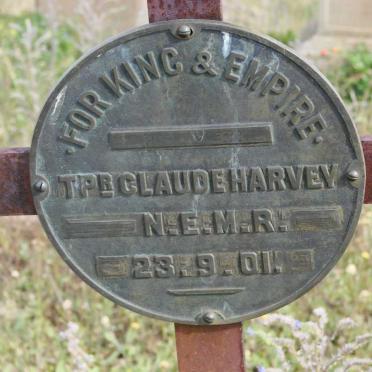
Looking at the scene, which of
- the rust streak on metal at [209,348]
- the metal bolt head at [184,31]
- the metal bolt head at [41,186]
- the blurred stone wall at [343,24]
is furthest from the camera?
the blurred stone wall at [343,24]

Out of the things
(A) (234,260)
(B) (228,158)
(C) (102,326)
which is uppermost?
(B) (228,158)

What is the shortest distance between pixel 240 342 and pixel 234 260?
0.22 meters

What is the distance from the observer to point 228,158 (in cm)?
137

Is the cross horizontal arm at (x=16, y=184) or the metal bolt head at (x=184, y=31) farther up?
the metal bolt head at (x=184, y=31)

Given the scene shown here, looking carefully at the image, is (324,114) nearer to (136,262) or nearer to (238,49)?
(238,49)

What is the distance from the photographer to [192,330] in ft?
5.02

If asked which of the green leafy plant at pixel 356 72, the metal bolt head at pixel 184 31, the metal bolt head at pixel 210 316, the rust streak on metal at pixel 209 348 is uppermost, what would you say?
the green leafy plant at pixel 356 72

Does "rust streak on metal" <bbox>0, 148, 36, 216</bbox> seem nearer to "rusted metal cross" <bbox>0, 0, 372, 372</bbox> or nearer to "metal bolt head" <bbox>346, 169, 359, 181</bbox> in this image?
"rusted metal cross" <bbox>0, 0, 372, 372</bbox>

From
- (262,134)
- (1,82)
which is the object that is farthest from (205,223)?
(1,82)

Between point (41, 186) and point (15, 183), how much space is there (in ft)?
0.34

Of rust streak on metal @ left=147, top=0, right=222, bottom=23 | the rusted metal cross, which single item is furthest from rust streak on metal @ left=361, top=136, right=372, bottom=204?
rust streak on metal @ left=147, top=0, right=222, bottom=23

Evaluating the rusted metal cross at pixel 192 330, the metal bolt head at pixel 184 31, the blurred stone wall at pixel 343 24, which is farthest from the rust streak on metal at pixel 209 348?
the blurred stone wall at pixel 343 24

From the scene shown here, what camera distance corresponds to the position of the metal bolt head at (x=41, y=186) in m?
1.41

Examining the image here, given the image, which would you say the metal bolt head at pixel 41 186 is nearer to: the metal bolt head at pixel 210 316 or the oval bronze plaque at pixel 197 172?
the oval bronze plaque at pixel 197 172
